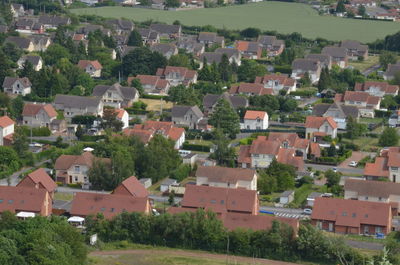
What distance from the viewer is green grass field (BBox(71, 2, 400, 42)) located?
5406 centimetres

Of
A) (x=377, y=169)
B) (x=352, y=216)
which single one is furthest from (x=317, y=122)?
(x=352, y=216)

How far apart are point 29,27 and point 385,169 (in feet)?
92.5

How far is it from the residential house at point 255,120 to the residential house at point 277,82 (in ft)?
19.3

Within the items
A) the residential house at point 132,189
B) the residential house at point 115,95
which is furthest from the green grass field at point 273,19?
the residential house at point 132,189

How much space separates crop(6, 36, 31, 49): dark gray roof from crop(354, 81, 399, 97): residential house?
1552 centimetres

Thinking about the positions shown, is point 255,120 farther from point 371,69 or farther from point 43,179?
point 371,69

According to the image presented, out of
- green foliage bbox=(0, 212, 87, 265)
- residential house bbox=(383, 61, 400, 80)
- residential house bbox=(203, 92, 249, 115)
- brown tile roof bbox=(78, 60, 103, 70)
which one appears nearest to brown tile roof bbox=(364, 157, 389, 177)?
residential house bbox=(203, 92, 249, 115)

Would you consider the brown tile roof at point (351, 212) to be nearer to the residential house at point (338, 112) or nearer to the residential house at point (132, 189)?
the residential house at point (132, 189)

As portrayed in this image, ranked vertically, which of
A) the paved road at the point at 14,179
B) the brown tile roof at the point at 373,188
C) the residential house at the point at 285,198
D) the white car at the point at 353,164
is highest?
the brown tile roof at the point at 373,188

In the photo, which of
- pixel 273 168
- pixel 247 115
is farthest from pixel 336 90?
pixel 273 168

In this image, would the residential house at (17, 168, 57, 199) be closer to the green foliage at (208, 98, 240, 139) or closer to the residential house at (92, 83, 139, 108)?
the green foliage at (208, 98, 240, 139)

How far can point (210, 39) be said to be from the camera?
49.5 meters

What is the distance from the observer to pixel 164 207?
80.3 ft

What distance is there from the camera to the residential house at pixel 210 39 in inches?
A: 1937
